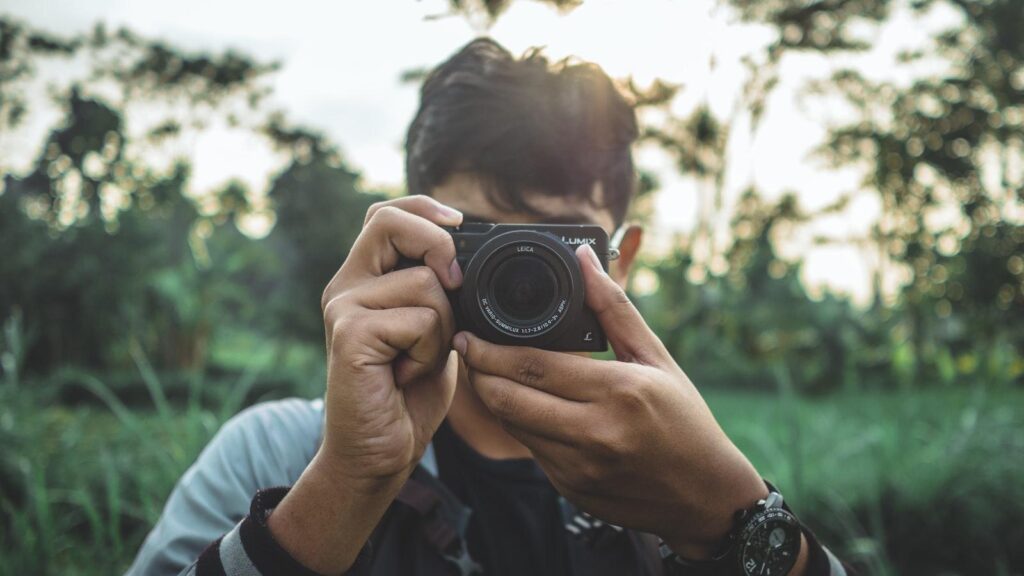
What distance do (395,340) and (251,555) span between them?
18.6 inches

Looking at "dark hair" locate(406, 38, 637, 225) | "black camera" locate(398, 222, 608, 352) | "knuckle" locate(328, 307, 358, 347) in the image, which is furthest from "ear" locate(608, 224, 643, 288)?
"knuckle" locate(328, 307, 358, 347)

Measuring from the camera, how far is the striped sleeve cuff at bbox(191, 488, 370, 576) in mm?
1286

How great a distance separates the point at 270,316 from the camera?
15320mm

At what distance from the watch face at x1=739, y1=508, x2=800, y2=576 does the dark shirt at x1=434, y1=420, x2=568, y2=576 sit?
19.9 inches

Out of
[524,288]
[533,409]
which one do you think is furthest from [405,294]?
[533,409]

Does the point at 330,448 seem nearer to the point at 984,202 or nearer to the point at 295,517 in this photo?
the point at 295,517

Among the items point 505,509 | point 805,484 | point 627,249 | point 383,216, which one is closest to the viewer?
point 383,216

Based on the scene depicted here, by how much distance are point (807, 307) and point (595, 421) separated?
1458cm

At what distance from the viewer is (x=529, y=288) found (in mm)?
1490

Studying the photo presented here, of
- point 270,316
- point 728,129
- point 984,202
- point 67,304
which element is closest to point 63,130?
point 67,304

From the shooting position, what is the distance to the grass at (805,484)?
2.92m

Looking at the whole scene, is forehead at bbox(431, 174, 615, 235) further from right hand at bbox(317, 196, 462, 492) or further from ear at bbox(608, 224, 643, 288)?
right hand at bbox(317, 196, 462, 492)

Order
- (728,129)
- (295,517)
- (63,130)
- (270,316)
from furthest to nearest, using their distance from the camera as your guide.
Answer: (270,316)
(63,130)
(728,129)
(295,517)

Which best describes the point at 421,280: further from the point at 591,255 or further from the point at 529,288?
the point at 591,255
